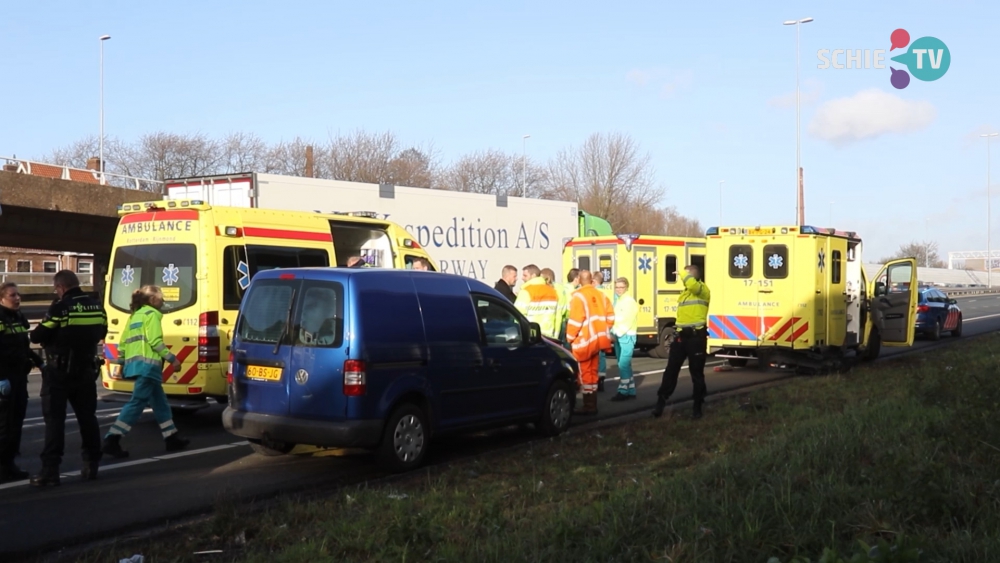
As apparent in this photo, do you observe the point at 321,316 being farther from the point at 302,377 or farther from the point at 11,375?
the point at 11,375

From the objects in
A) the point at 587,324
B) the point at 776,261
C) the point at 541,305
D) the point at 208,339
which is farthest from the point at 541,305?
the point at 776,261

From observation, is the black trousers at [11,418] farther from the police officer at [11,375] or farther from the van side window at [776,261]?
the van side window at [776,261]

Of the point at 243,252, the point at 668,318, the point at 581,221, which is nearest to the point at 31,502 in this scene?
the point at 243,252

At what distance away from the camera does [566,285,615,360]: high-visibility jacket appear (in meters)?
12.6

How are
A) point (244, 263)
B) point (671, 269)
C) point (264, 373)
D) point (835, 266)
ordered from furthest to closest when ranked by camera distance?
point (671, 269), point (835, 266), point (244, 263), point (264, 373)

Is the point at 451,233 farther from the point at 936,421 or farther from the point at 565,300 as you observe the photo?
the point at 936,421

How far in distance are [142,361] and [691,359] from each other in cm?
614

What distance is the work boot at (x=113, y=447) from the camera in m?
9.76

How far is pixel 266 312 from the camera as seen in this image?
9109 mm

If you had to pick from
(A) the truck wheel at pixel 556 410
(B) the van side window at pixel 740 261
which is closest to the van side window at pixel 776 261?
(B) the van side window at pixel 740 261

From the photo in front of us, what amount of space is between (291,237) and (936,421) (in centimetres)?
774

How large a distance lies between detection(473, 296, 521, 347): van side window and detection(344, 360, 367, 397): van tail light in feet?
5.82

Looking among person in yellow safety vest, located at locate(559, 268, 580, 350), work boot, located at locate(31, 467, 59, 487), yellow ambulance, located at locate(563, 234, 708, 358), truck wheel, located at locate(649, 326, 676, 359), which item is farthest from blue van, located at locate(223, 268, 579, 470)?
truck wheel, located at locate(649, 326, 676, 359)

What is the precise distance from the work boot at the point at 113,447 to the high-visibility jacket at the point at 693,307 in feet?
20.7
